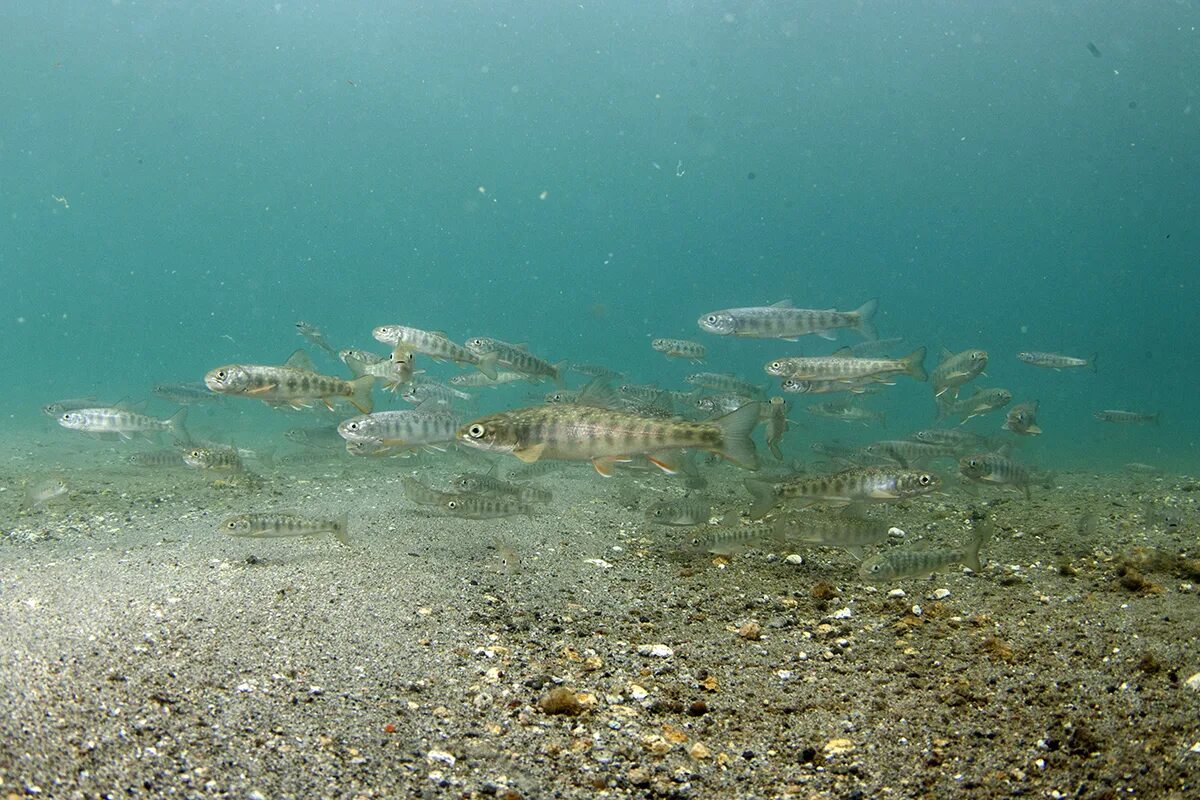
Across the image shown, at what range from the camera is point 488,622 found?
4.83 metres

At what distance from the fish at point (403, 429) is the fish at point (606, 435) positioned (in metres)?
3.05

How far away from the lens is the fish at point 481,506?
27.0ft

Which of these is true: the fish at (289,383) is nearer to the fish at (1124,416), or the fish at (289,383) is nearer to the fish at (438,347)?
the fish at (438,347)

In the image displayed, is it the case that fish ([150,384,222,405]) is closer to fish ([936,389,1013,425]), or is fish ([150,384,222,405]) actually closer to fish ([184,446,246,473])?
fish ([184,446,246,473])

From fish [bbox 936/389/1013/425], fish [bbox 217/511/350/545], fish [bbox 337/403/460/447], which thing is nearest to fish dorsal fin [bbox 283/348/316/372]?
fish [bbox 337/403/460/447]

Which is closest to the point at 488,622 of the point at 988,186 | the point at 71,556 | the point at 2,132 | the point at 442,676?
the point at 442,676

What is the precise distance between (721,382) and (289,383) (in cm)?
976

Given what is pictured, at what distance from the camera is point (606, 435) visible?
5.40 metres

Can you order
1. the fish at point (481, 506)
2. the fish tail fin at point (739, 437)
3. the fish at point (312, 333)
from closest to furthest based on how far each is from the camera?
the fish tail fin at point (739, 437) < the fish at point (481, 506) < the fish at point (312, 333)

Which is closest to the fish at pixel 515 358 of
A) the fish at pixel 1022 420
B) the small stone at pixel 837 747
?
the fish at pixel 1022 420

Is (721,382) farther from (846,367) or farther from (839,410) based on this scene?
(846,367)

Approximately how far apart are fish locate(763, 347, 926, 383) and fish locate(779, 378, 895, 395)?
0.62ft

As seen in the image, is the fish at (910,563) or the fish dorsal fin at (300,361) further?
the fish dorsal fin at (300,361)

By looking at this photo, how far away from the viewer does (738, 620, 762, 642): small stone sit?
15.6ft
